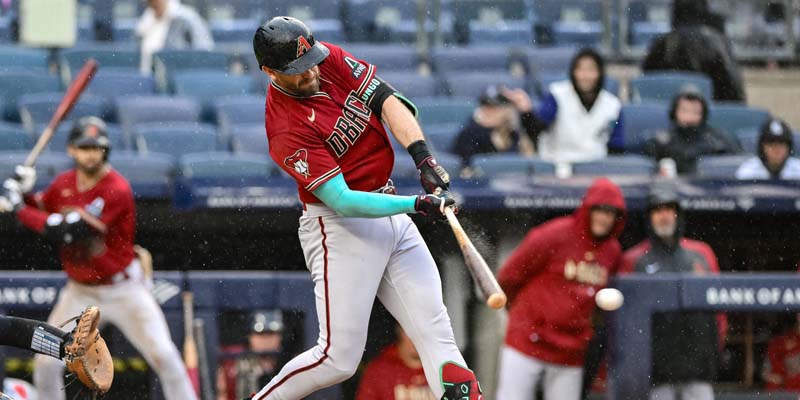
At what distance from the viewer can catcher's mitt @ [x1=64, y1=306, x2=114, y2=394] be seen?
454cm

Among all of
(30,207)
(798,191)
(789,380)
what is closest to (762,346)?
(789,380)

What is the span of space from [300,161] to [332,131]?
0.53ft

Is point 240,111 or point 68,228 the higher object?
point 240,111

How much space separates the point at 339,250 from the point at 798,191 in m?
3.26

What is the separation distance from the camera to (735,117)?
8.19 meters

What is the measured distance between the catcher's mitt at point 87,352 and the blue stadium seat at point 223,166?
245 centimetres

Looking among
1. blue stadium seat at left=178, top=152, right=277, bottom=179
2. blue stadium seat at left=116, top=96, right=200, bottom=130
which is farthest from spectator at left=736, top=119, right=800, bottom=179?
blue stadium seat at left=116, top=96, right=200, bottom=130

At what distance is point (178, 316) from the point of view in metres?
5.95

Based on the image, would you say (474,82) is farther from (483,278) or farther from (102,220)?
(483,278)

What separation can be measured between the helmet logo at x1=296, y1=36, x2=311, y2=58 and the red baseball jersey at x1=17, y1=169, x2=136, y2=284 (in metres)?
2.10

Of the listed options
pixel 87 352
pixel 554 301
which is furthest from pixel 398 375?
pixel 87 352

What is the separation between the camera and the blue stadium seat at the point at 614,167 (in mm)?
7203

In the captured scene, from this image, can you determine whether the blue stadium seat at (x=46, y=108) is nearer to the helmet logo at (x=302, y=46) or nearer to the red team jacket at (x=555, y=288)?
the red team jacket at (x=555, y=288)

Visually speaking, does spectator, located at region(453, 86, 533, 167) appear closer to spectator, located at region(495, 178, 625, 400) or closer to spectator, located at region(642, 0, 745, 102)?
spectator, located at region(495, 178, 625, 400)
